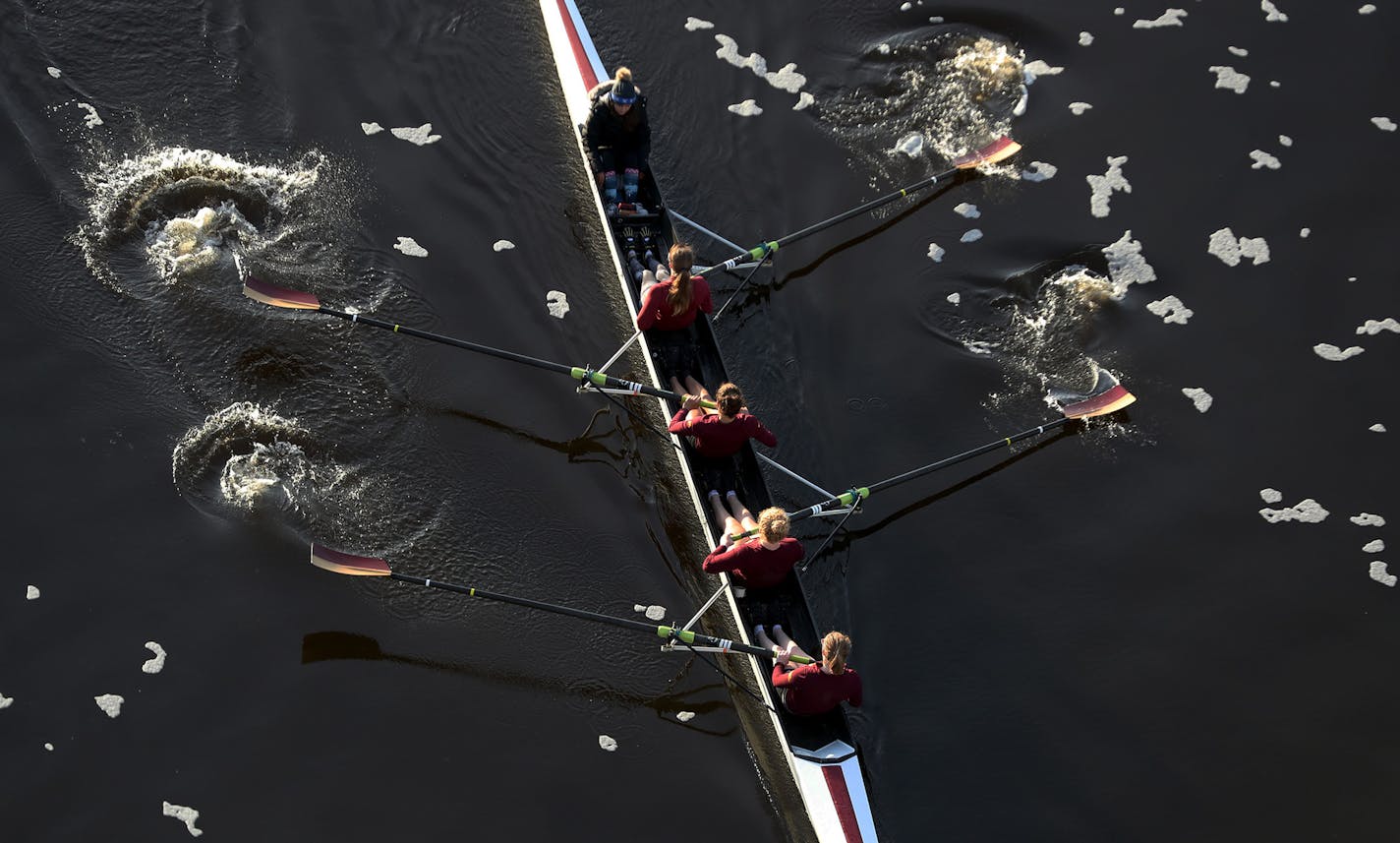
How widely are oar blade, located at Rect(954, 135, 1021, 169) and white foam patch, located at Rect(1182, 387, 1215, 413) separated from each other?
3024 mm

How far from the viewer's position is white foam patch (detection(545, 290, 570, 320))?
1072 centimetres

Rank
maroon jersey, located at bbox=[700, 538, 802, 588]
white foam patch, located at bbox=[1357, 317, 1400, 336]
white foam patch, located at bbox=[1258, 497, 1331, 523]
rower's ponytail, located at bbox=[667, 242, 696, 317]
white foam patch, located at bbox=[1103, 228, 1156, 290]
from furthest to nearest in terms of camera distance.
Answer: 1. white foam patch, located at bbox=[1103, 228, 1156, 290]
2. white foam patch, located at bbox=[1357, 317, 1400, 336]
3. white foam patch, located at bbox=[1258, 497, 1331, 523]
4. rower's ponytail, located at bbox=[667, 242, 696, 317]
5. maroon jersey, located at bbox=[700, 538, 802, 588]

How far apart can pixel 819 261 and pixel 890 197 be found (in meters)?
0.95

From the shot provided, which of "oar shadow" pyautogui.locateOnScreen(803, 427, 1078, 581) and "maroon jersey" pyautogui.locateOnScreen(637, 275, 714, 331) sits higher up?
"maroon jersey" pyautogui.locateOnScreen(637, 275, 714, 331)

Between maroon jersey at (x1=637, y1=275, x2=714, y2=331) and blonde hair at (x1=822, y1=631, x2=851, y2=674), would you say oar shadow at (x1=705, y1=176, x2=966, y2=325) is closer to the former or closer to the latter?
maroon jersey at (x1=637, y1=275, x2=714, y2=331)

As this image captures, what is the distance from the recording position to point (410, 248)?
36.0 feet

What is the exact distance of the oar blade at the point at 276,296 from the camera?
9812 mm

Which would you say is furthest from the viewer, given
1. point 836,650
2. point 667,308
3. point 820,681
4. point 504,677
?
point 667,308

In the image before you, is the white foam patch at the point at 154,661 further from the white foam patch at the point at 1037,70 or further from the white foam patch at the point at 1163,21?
the white foam patch at the point at 1163,21

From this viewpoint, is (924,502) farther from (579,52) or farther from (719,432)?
(579,52)

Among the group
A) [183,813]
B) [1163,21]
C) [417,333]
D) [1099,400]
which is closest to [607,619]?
[417,333]

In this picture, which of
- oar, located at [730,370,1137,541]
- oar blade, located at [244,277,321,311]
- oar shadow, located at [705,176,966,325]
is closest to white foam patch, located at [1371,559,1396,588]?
oar, located at [730,370,1137,541]

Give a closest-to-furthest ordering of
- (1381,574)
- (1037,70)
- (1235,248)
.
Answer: (1381,574)
(1235,248)
(1037,70)

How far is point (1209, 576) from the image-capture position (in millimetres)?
9711
